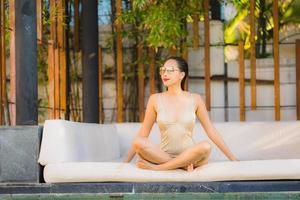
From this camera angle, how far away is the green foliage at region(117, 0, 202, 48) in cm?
680

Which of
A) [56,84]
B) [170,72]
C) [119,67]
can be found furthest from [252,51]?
[170,72]

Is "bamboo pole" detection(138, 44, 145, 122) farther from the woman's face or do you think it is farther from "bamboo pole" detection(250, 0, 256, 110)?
the woman's face

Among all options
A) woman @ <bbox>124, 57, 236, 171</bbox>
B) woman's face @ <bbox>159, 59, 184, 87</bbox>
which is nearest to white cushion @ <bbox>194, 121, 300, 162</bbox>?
woman @ <bbox>124, 57, 236, 171</bbox>

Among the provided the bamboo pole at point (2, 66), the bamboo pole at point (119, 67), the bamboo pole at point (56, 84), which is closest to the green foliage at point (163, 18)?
the bamboo pole at point (119, 67)

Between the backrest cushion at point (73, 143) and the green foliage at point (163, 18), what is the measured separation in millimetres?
→ 1890

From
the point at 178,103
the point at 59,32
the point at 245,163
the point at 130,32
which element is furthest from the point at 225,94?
the point at 245,163

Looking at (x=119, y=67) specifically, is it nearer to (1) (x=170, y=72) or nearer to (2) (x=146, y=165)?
(1) (x=170, y=72)

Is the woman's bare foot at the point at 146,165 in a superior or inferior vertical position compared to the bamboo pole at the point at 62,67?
inferior

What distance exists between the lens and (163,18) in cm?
681

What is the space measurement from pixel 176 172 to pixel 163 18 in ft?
11.1

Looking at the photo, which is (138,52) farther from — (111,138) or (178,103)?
(178,103)

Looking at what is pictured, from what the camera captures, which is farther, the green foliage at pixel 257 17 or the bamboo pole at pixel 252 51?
the green foliage at pixel 257 17

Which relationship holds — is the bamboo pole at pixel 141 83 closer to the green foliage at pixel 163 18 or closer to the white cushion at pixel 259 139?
the green foliage at pixel 163 18

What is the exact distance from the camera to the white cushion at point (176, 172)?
350 cm
